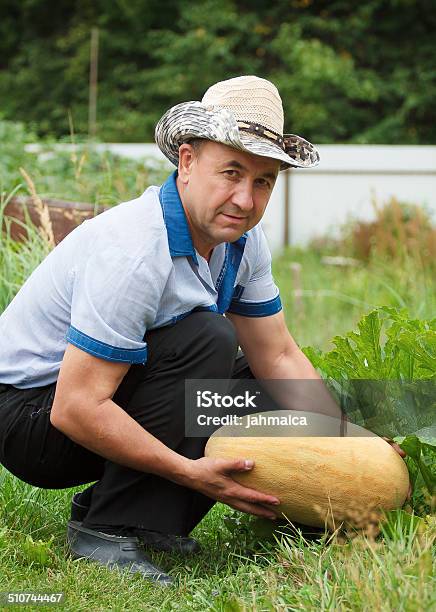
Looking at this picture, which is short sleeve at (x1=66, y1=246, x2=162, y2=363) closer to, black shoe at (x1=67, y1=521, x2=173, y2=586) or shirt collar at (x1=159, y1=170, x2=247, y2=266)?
shirt collar at (x1=159, y1=170, x2=247, y2=266)

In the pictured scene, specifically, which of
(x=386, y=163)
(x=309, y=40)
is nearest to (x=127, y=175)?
(x=386, y=163)

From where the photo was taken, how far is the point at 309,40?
19.0 m

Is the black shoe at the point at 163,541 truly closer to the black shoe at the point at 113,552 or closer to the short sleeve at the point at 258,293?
the black shoe at the point at 113,552

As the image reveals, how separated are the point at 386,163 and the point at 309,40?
5936 millimetres

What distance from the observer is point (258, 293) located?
3055 millimetres

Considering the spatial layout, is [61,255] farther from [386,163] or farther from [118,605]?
[386,163]

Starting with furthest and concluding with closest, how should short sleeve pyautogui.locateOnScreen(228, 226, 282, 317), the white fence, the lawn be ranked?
the white fence → short sleeve pyautogui.locateOnScreen(228, 226, 282, 317) → the lawn

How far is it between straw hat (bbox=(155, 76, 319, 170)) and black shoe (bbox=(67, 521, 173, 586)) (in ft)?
3.61

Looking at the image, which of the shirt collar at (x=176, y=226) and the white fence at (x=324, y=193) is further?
the white fence at (x=324, y=193)

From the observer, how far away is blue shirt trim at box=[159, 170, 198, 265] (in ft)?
8.67

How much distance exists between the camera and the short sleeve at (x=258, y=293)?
3043mm

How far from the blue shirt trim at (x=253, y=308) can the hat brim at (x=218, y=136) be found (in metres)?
0.46

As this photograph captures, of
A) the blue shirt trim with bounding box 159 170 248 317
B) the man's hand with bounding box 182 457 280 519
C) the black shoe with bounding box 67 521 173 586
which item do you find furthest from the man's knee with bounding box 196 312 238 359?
the black shoe with bounding box 67 521 173 586

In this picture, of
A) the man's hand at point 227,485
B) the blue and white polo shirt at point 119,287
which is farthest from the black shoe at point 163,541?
the blue and white polo shirt at point 119,287
